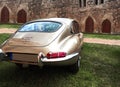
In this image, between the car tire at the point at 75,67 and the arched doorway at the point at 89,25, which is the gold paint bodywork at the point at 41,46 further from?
the arched doorway at the point at 89,25

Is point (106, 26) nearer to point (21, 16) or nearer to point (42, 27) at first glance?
point (21, 16)

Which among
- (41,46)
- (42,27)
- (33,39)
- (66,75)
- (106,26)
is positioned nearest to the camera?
(41,46)

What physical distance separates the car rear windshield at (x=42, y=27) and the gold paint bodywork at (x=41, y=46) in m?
0.16

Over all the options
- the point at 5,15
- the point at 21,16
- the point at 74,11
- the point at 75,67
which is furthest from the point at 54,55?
the point at 5,15

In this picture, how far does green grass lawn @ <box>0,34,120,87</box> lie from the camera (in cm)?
773

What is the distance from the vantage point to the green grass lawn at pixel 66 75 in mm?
7730

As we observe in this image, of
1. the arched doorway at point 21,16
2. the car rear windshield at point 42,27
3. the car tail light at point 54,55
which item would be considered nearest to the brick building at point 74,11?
the arched doorway at point 21,16

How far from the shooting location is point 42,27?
7.99m

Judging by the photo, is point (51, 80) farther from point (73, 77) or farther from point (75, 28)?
point (75, 28)

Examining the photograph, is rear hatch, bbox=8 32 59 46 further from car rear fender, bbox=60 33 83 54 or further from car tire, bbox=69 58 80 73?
car tire, bbox=69 58 80 73

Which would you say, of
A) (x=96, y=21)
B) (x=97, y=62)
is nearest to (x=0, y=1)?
(x=96, y=21)

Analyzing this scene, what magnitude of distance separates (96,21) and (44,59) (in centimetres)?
1320

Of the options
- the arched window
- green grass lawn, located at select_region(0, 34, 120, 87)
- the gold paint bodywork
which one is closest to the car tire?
green grass lawn, located at select_region(0, 34, 120, 87)

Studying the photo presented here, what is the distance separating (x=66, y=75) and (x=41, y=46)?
1.43 meters
